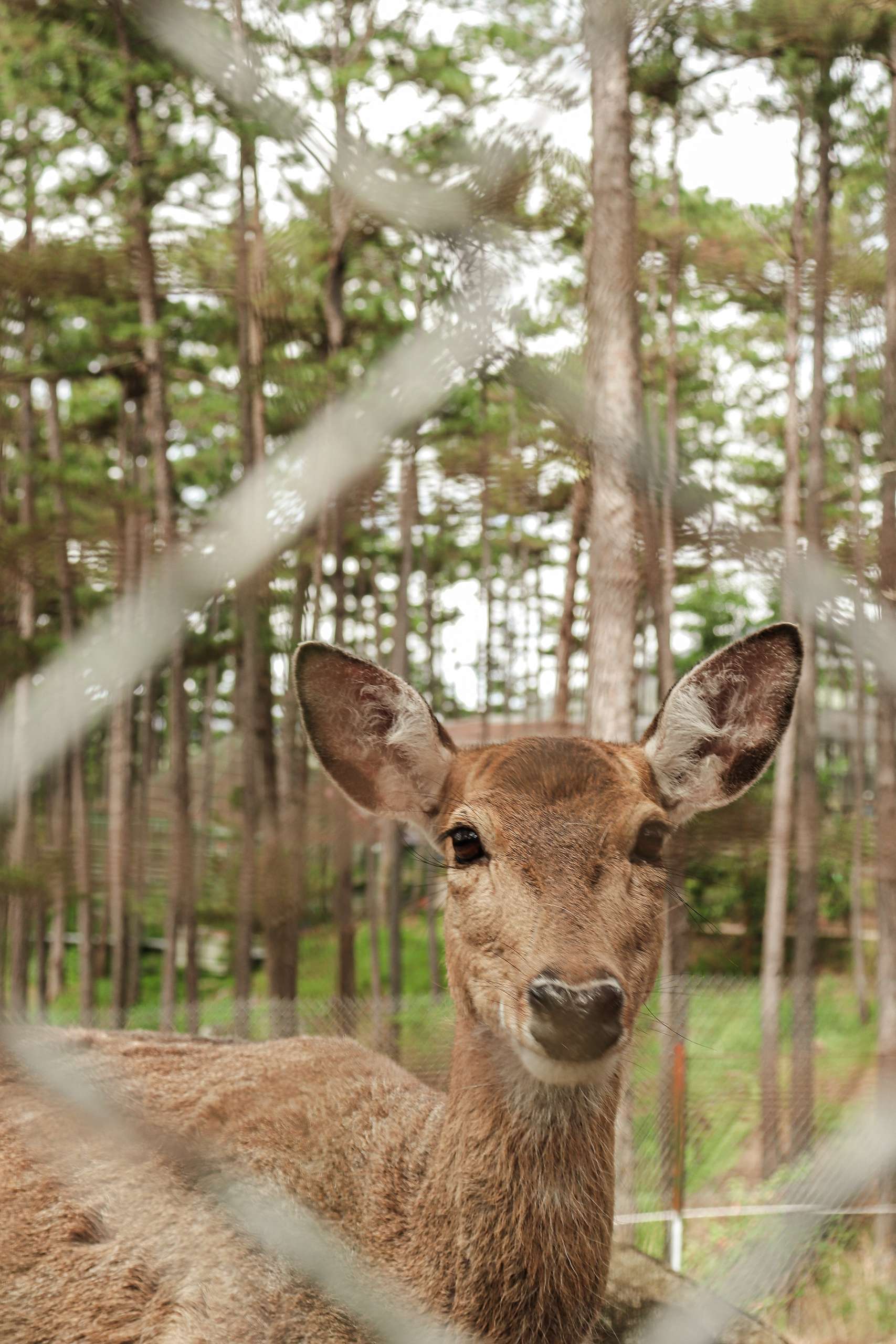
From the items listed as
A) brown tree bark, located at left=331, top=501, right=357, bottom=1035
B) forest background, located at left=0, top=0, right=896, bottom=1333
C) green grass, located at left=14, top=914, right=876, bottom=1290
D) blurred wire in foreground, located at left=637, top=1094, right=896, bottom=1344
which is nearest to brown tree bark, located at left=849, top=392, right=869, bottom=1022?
forest background, located at left=0, top=0, right=896, bottom=1333

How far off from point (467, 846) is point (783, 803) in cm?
249

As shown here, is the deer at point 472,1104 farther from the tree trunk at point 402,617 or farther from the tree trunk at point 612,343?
the tree trunk at point 612,343

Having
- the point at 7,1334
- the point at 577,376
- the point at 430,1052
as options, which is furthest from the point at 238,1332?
the point at 577,376

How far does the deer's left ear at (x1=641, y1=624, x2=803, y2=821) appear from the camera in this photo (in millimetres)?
1601

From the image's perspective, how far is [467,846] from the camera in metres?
1.64

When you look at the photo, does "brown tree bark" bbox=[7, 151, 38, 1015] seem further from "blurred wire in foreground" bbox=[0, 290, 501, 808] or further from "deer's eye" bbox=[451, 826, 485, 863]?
"deer's eye" bbox=[451, 826, 485, 863]

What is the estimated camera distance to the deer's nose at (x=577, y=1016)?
51.6 inches

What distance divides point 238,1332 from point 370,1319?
7.5 inches

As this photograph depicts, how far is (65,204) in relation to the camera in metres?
2.54

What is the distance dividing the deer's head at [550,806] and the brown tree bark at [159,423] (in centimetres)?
28

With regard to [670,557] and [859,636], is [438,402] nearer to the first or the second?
[670,557]

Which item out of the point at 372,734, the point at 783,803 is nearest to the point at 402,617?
the point at 372,734

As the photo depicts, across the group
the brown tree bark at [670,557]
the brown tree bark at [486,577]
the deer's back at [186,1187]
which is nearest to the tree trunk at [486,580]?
the brown tree bark at [486,577]

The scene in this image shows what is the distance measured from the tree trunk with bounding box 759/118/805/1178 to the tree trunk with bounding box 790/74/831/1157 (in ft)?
0.13
